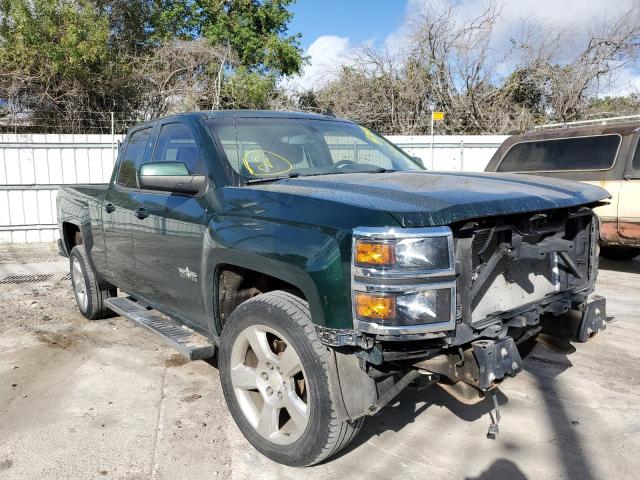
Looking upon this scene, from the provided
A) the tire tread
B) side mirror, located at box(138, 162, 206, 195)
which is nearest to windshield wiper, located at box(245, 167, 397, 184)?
side mirror, located at box(138, 162, 206, 195)

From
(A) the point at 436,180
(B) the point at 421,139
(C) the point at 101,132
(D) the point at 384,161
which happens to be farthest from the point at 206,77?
(A) the point at 436,180

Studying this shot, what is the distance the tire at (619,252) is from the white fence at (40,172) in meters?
9.15

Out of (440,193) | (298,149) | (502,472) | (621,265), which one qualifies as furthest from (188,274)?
(621,265)

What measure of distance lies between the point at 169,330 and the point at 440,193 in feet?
7.11

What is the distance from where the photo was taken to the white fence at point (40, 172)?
10430mm

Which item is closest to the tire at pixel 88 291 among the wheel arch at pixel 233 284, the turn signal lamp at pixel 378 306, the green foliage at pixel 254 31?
the wheel arch at pixel 233 284

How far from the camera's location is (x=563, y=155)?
7527 mm

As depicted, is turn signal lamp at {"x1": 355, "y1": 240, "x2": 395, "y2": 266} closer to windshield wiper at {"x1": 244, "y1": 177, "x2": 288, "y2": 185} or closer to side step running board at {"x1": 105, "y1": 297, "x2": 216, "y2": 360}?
windshield wiper at {"x1": 244, "y1": 177, "x2": 288, "y2": 185}

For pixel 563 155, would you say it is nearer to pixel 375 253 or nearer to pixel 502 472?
pixel 502 472

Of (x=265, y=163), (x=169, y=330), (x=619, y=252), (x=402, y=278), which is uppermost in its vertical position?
(x=265, y=163)

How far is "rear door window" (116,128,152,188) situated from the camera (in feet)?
14.5

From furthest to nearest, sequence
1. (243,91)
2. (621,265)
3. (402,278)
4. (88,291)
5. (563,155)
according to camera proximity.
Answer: (243,91) → (621,265) → (563,155) → (88,291) → (402,278)

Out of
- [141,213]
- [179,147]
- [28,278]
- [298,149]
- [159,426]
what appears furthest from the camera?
[28,278]

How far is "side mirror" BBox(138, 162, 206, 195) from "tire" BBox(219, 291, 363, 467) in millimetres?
816
